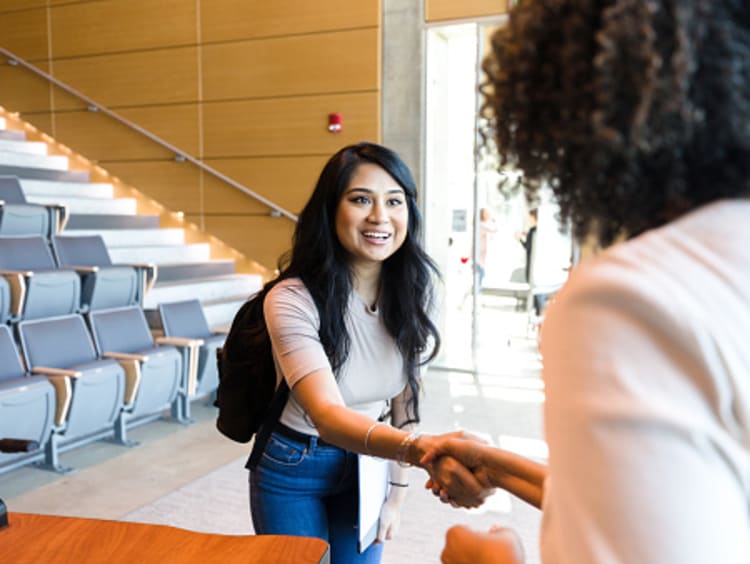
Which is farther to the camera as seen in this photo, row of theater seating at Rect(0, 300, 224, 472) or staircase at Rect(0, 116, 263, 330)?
staircase at Rect(0, 116, 263, 330)

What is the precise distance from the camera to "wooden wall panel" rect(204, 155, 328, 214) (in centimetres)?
678

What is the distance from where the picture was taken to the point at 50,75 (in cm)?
802

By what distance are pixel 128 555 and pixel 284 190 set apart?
19.4 ft

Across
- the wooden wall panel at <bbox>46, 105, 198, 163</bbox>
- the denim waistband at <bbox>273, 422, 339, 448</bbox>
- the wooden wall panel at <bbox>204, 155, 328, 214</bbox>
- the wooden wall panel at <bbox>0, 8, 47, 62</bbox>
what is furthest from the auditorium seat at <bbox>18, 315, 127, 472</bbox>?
the wooden wall panel at <bbox>0, 8, 47, 62</bbox>

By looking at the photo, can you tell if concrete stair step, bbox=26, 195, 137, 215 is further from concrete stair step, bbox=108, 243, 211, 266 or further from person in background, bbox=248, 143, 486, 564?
person in background, bbox=248, 143, 486, 564

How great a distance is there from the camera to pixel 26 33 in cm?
812

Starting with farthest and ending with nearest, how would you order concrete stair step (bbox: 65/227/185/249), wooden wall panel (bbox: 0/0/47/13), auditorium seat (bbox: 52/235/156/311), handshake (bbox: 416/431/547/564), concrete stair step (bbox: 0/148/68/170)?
wooden wall panel (bbox: 0/0/47/13)
concrete stair step (bbox: 0/148/68/170)
concrete stair step (bbox: 65/227/185/249)
auditorium seat (bbox: 52/235/156/311)
handshake (bbox: 416/431/547/564)

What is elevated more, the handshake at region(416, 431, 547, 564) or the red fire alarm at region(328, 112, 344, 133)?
the red fire alarm at region(328, 112, 344, 133)

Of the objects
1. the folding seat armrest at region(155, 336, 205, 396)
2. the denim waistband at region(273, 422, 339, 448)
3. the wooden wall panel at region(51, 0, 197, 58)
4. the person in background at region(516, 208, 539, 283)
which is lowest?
the folding seat armrest at region(155, 336, 205, 396)

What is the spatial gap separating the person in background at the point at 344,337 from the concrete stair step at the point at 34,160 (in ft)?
20.0

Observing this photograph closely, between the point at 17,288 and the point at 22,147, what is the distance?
13.0 feet

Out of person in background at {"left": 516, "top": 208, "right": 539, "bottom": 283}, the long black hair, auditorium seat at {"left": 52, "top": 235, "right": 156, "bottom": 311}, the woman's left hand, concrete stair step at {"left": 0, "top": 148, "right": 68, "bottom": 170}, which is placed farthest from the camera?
concrete stair step at {"left": 0, "top": 148, "right": 68, "bottom": 170}

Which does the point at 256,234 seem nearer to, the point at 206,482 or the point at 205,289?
the point at 205,289

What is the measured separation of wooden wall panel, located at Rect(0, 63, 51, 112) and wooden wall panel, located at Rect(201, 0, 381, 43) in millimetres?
2320
